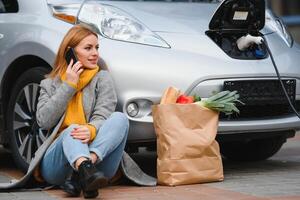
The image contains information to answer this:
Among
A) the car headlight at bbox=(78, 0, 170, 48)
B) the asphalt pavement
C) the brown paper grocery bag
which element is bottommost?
the asphalt pavement

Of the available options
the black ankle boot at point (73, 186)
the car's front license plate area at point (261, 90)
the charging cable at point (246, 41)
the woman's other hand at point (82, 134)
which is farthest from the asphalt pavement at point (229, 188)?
the charging cable at point (246, 41)

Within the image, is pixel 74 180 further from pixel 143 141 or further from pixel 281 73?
pixel 281 73

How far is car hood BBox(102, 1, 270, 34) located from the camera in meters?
5.95

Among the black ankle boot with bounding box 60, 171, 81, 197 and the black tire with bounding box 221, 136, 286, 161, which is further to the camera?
the black tire with bounding box 221, 136, 286, 161

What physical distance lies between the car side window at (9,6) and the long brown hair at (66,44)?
94 cm

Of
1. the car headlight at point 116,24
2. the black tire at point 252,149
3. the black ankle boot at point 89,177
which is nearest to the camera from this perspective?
the black ankle boot at point 89,177

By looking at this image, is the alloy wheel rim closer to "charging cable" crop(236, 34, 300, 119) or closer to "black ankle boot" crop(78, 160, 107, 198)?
"black ankle boot" crop(78, 160, 107, 198)

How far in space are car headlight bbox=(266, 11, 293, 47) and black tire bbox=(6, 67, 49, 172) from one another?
1854mm

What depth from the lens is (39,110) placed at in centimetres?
539

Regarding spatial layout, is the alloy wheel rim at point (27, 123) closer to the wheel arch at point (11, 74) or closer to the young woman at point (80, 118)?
the wheel arch at point (11, 74)

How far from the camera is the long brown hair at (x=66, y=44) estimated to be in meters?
5.53

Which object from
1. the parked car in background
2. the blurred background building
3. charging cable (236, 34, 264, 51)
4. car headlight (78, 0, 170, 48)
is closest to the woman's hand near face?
the parked car in background

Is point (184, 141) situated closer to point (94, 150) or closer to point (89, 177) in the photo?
point (94, 150)

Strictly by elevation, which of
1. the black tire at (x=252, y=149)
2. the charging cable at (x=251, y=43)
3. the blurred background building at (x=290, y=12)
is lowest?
the blurred background building at (x=290, y=12)
